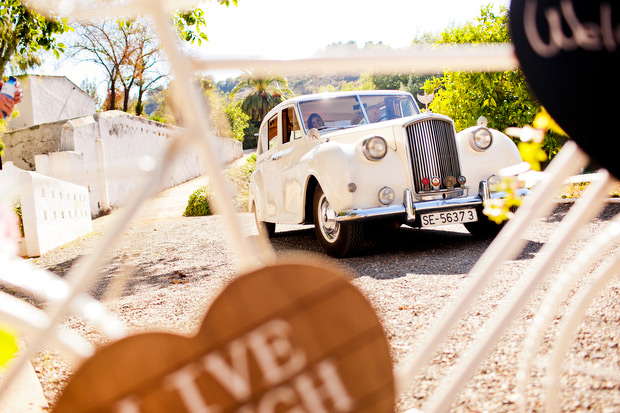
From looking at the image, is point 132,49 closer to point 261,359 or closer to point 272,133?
point 261,359

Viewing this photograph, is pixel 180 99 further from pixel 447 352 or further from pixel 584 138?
pixel 447 352

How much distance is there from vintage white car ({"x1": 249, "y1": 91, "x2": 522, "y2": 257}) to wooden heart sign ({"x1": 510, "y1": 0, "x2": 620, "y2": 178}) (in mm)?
3172

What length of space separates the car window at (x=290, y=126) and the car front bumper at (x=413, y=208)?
1406mm

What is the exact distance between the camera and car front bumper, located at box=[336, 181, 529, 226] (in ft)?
12.4

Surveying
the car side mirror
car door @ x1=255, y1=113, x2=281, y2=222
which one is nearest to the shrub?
car door @ x1=255, y1=113, x2=281, y2=222

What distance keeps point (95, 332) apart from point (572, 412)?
2250 mm

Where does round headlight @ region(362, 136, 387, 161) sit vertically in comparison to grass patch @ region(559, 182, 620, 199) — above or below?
above

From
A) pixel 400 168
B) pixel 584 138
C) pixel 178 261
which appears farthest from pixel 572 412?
pixel 178 261

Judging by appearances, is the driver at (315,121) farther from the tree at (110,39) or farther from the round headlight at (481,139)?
the tree at (110,39)

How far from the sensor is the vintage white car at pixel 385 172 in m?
3.87

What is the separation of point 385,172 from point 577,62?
3408 mm

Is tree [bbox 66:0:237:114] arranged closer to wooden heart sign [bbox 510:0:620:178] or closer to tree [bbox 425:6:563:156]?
wooden heart sign [bbox 510:0:620:178]

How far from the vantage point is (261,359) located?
1.77 feet

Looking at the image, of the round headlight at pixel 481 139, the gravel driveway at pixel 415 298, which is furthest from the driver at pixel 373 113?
the gravel driveway at pixel 415 298
